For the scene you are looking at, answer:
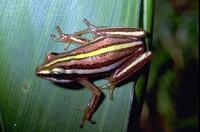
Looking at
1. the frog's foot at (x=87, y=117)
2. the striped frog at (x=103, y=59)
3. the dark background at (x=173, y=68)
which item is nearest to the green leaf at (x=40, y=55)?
the frog's foot at (x=87, y=117)

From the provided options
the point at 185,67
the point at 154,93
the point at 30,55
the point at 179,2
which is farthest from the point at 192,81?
the point at 30,55

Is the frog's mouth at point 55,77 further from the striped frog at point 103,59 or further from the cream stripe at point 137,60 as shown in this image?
the cream stripe at point 137,60

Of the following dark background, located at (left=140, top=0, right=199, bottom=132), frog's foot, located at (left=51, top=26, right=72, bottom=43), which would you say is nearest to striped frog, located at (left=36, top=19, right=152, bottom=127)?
frog's foot, located at (left=51, top=26, right=72, bottom=43)

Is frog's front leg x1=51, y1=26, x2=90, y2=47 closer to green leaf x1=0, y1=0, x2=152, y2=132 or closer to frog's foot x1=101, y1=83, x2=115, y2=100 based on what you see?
green leaf x1=0, y1=0, x2=152, y2=132

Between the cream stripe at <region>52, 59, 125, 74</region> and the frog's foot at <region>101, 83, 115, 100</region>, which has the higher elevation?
the cream stripe at <region>52, 59, 125, 74</region>

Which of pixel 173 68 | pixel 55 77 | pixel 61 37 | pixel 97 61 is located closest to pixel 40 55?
pixel 61 37

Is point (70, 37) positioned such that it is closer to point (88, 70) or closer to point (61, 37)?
point (61, 37)
